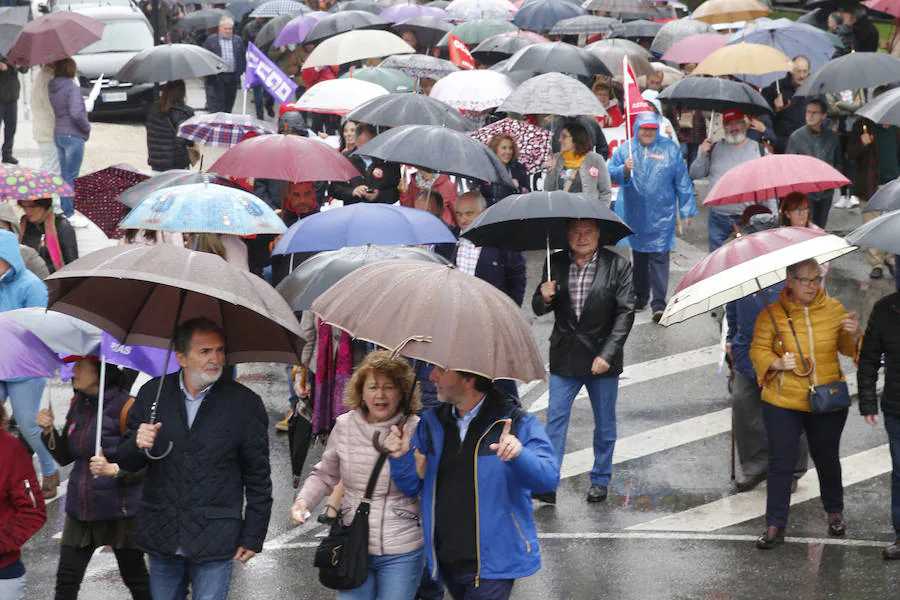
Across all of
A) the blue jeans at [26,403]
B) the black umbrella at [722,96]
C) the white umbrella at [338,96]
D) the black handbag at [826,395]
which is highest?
the black umbrella at [722,96]

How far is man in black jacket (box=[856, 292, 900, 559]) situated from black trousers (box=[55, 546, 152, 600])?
4.54m

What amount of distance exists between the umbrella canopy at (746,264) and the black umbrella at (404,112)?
4565mm

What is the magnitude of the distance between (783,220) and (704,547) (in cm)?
253

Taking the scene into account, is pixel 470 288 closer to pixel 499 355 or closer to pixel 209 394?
pixel 499 355

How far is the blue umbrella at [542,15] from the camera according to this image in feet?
70.3

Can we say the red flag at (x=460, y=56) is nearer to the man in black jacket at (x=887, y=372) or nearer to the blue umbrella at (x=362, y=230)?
the blue umbrella at (x=362, y=230)

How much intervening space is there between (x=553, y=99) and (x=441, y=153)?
11.6 ft

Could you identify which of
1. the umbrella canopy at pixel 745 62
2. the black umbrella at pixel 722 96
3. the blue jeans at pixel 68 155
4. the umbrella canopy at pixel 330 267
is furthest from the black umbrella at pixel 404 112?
the blue jeans at pixel 68 155

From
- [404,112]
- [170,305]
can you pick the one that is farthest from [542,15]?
[170,305]

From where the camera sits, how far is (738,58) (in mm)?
16172

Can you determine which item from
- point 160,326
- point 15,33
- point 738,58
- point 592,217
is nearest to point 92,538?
point 160,326

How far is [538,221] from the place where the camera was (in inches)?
364

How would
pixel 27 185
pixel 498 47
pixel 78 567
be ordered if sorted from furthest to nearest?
1. pixel 498 47
2. pixel 27 185
3. pixel 78 567

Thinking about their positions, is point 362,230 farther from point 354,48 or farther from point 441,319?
point 354,48
